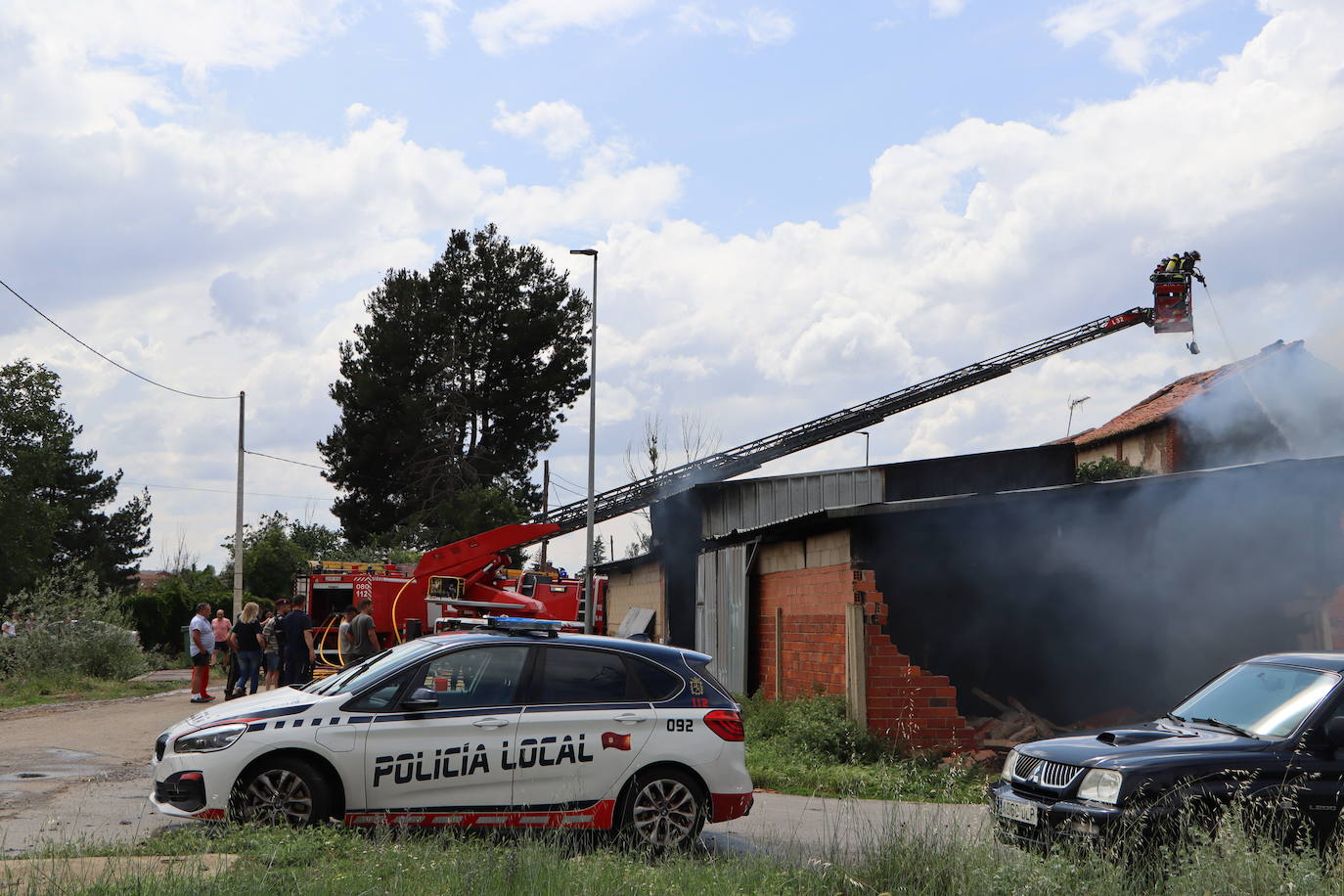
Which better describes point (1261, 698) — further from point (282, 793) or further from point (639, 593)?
point (639, 593)

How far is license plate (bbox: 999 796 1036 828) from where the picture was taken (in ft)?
25.1

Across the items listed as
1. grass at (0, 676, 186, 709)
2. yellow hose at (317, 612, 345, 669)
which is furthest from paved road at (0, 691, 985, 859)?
grass at (0, 676, 186, 709)

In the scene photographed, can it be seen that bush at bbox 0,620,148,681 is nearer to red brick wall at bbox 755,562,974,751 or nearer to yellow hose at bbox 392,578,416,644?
yellow hose at bbox 392,578,416,644

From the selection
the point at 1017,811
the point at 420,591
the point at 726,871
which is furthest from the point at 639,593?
the point at 726,871

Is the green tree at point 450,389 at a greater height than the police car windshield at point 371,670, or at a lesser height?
greater

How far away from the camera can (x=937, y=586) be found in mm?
14492

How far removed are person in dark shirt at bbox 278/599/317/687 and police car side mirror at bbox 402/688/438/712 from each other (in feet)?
39.7

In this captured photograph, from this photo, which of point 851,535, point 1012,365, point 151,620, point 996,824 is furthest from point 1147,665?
point 151,620

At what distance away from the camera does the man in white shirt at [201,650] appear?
20.2 metres

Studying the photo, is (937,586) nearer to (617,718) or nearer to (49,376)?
(617,718)

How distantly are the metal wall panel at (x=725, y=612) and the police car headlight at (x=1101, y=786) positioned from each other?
34.4 ft

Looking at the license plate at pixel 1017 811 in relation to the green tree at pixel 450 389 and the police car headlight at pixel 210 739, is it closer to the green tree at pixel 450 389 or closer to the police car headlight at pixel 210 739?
the police car headlight at pixel 210 739

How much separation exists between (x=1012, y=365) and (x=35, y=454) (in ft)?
103

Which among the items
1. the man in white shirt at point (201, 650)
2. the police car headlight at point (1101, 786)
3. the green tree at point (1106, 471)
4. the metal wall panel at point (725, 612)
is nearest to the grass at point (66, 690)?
the man in white shirt at point (201, 650)
